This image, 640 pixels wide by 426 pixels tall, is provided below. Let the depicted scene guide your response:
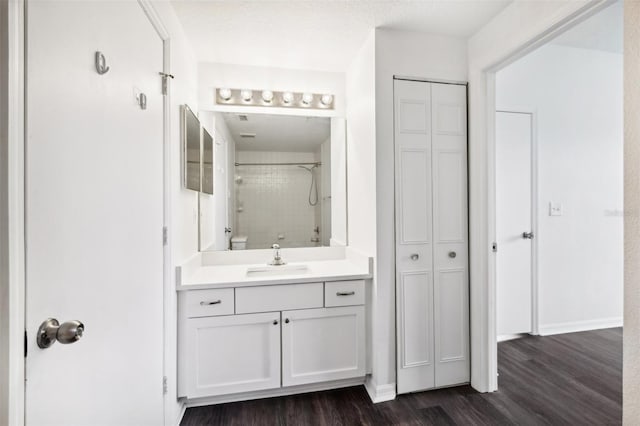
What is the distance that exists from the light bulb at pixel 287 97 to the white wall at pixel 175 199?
2.44 feet

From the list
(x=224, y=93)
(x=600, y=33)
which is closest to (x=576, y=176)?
(x=600, y=33)

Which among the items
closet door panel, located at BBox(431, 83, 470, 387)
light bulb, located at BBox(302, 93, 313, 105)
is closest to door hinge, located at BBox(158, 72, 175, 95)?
light bulb, located at BBox(302, 93, 313, 105)

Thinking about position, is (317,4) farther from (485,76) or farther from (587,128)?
(587,128)

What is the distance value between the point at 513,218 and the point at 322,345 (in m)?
2.00

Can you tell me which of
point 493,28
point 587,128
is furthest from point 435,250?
point 587,128

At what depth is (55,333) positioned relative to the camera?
732mm

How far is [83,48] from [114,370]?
1087 millimetres

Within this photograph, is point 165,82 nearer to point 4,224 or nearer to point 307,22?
point 307,22

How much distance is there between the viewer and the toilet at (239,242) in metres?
2.34

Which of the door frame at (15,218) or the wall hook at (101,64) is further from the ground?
the wall hook at (101,64)

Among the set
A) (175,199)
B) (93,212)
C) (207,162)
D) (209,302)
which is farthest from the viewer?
(207,162)

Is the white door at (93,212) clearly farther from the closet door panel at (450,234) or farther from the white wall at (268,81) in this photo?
the closet door panel at (450,234)

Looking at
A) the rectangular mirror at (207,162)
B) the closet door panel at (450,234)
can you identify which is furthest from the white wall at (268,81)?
the closet door panel at (450,234)

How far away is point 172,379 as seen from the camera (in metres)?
1.62
